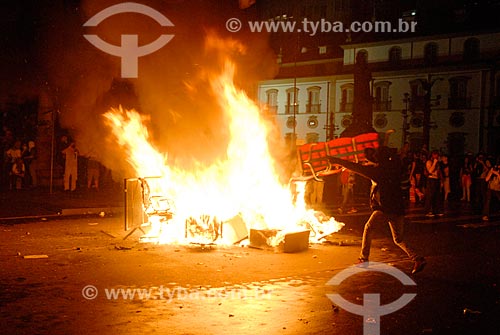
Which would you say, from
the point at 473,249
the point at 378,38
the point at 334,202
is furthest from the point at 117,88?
the point at 378,38

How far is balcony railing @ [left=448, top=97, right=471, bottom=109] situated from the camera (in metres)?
50.2

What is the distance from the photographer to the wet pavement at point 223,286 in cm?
614

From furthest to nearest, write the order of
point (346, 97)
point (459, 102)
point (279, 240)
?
1. point (346, 97)
2. point (459, 102)
3. point (279, 240)

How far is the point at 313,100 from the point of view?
198ft

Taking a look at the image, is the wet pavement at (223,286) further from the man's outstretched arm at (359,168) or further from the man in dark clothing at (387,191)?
the man's outstretched arm at (359,168)

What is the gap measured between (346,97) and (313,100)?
13.3 ft

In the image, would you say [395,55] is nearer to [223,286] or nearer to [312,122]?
[312,122]

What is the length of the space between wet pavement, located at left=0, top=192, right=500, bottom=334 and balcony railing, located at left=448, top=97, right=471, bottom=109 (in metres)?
40.0

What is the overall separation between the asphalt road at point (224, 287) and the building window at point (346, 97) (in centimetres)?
4582

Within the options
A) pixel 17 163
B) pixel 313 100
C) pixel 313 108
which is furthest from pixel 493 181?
pixel 313 100

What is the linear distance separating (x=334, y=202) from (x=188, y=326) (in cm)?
1598

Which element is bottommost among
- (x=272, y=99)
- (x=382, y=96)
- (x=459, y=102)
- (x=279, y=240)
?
(x=279, y=240)

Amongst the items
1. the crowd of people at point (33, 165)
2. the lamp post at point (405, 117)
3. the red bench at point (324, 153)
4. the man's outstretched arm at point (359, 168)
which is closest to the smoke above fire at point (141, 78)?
the crowd of people at point (33, 165)

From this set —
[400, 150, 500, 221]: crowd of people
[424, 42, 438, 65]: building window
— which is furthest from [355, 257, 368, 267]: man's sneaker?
[424, 42, 438, 65]: building window
